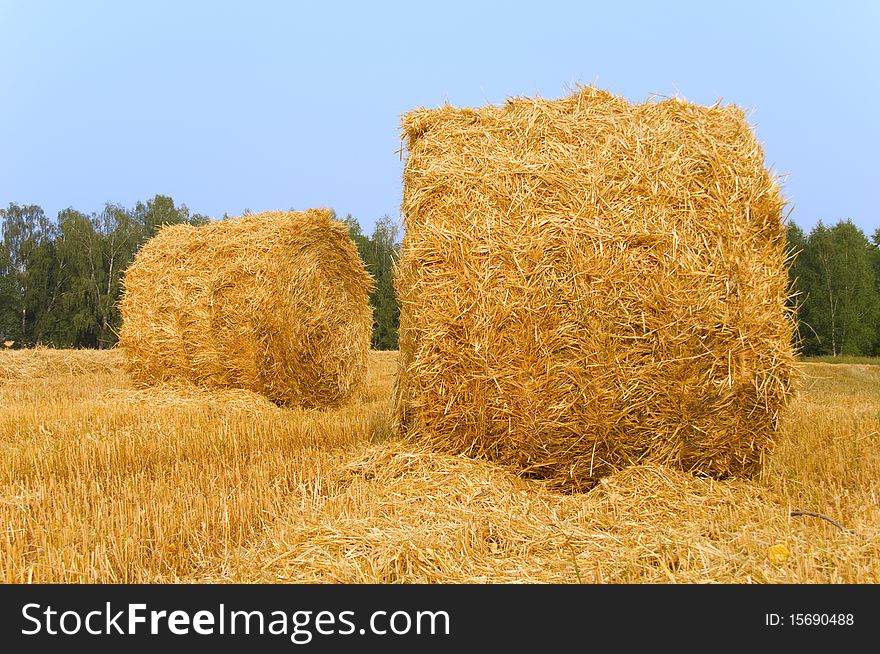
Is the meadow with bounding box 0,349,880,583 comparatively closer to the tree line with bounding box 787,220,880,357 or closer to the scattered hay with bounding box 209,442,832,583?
the scattered hay with bounding box 209,442,832,583

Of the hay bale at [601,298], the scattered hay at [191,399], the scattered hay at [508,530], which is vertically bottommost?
the scattered hay at [508,530]

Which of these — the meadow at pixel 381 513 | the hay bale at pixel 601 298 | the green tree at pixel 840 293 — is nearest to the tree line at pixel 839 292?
the green tree at pixel 840 293

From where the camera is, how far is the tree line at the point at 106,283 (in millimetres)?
31953

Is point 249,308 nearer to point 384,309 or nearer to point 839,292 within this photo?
point 384,309

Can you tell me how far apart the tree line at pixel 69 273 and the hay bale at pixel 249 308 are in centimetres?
2093

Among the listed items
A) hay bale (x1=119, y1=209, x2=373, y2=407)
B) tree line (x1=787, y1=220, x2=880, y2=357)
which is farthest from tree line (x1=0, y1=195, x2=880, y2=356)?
hay bale (x1=119, y1=209, x2=373, y2=407)

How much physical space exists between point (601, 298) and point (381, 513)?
1.97 metres

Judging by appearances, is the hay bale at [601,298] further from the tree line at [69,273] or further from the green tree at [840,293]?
the green tree at [840,293]

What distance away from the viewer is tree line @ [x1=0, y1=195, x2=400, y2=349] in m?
32.7

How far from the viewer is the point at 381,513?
153 inches

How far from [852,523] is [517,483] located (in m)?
1.98

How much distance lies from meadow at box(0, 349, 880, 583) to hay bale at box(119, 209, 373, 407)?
182cm

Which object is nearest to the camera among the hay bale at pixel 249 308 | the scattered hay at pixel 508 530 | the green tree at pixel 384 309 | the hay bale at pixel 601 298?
the scattered hay at pixel 508 530

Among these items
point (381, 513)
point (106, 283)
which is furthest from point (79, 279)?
point (381, 513)
